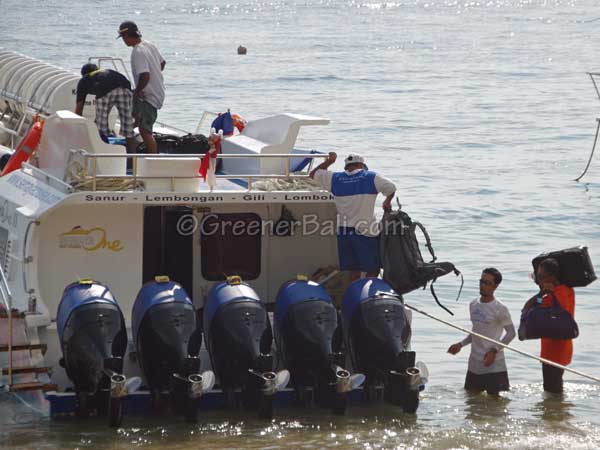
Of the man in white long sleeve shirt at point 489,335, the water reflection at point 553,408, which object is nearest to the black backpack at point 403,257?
the man in white long sleeve shirt at point 489,335

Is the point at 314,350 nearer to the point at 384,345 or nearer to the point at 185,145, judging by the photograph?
the point at 384,345

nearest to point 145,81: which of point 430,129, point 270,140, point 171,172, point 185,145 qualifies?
point 185,145

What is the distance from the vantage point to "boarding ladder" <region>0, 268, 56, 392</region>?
10.8 metres

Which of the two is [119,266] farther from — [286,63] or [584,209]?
[286,63]

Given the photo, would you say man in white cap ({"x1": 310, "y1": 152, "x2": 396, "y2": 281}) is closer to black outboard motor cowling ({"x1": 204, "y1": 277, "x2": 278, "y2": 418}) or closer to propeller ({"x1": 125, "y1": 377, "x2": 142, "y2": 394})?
black outboard motor cowling ({"x1": 204, "y1": 277, "x2": 278, "y2": 418})

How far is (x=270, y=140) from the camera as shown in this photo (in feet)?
44.6

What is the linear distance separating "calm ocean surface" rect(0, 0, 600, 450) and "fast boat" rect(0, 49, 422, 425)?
1.72 feet

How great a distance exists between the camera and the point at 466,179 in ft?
93.8

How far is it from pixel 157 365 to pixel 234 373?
623 millimetres

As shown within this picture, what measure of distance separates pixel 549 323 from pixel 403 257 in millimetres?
1394

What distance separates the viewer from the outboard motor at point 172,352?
10508mm

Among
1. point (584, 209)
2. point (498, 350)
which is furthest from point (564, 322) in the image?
point (584, 209)

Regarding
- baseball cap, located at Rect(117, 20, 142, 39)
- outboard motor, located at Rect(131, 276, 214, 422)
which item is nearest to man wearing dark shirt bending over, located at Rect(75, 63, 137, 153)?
baseball cap, located at Rect(117, 20, 142, 39)

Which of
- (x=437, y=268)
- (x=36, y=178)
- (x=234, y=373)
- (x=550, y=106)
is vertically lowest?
(x=234, y=373)
